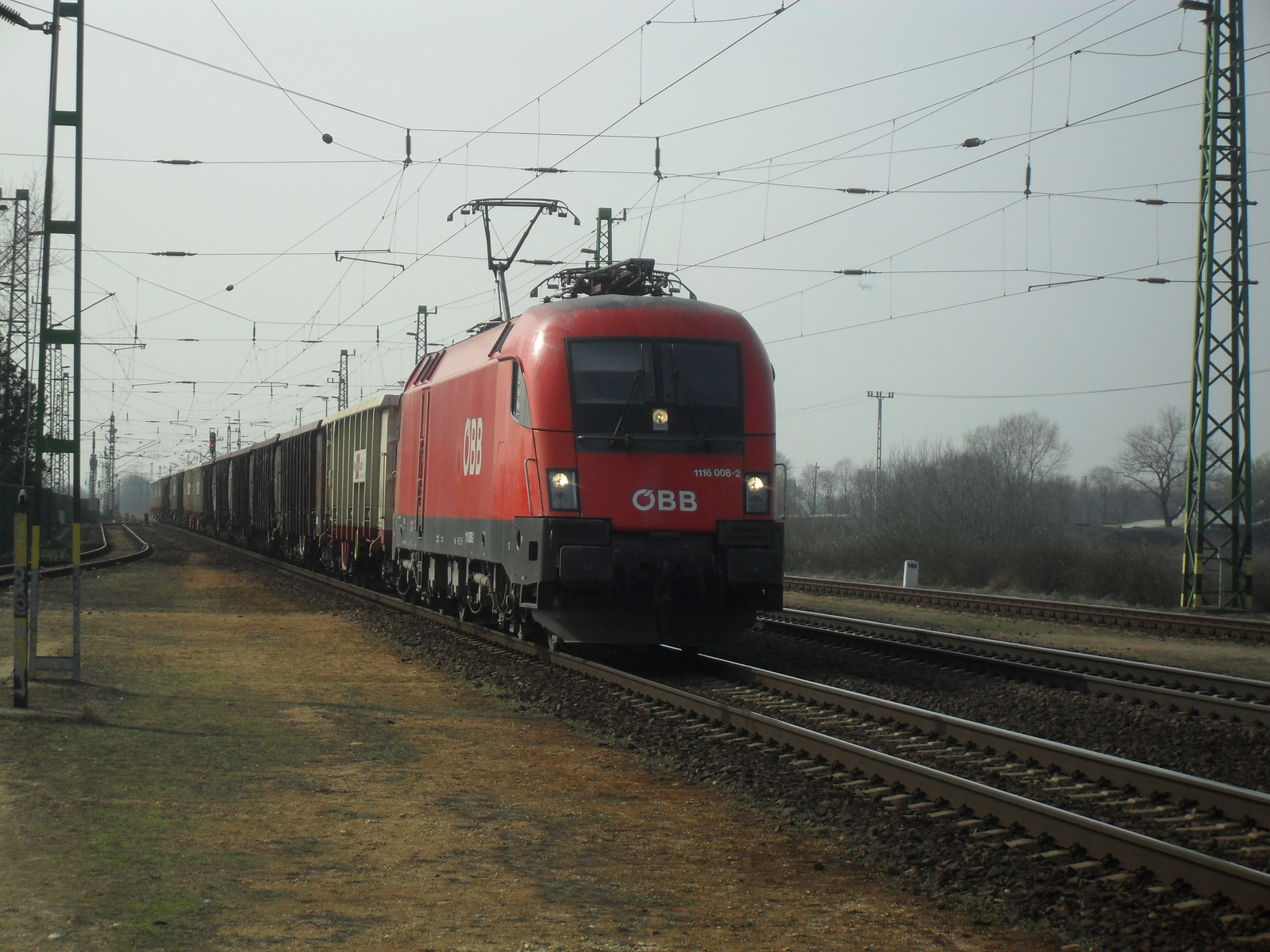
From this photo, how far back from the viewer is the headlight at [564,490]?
1197 cm

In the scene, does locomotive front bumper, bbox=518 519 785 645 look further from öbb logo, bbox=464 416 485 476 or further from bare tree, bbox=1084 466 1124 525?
bare tree, bbox=1084 466 1124 525

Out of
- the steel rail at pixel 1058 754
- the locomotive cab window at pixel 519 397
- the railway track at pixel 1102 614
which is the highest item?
the locomotive cab window at pixel 519 397

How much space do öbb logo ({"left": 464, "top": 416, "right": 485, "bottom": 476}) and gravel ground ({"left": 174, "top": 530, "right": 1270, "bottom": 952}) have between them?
83.0 inches

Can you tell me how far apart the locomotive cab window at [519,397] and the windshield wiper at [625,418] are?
2.79ft

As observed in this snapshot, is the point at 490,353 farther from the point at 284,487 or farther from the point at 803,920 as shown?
the point at 284,487

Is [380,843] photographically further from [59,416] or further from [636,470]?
[59,416]

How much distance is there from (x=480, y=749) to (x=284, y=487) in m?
27.9

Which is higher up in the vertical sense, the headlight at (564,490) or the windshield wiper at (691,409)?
the windshield wiper at (691,409)

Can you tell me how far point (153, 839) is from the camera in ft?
20.0

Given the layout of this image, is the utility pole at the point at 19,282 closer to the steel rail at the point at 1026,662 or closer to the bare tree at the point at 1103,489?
the steel rail at the point at 1026,662

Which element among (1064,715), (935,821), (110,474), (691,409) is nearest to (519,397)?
(691,409)

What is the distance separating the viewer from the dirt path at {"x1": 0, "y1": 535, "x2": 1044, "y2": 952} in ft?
16.3

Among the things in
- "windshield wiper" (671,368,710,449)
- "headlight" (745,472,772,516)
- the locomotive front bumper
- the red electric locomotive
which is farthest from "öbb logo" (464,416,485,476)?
"headlight" (745,472,772,516)

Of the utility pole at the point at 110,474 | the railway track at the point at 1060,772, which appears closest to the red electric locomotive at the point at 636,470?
the railway track at the point at 1060,772
